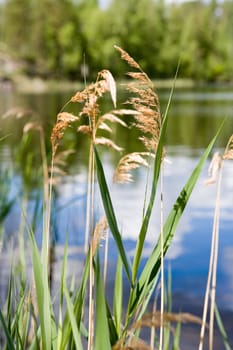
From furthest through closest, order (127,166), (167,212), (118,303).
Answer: (167,212) → (118,303) → (127,166)

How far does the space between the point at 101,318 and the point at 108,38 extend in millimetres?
69101

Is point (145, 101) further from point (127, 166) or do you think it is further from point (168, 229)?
point (168, 229)

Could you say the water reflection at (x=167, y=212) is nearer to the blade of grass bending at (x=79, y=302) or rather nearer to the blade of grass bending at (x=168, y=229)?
the blade of grass bending at (x=168, y=229)

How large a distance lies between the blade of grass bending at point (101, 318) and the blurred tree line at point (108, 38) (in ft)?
179

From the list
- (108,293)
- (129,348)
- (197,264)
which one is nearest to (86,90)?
(129,348)

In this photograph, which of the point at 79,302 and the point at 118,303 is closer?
the point at 79,302

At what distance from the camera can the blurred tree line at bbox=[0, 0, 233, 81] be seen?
6444 centimetres

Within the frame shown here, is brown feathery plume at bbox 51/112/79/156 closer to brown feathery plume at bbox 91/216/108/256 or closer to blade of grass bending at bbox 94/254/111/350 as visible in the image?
brown feathery plume at bbox 91/216/108/256

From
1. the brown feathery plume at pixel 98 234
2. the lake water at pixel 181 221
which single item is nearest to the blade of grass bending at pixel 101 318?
the brown feathery plume at pixel 98 234

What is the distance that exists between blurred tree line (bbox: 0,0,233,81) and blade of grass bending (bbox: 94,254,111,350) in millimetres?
54600

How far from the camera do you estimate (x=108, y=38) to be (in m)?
69.1

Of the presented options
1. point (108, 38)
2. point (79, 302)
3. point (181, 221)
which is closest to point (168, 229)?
point (79, 302)

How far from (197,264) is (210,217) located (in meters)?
1.65

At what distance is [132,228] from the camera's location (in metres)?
6.77
